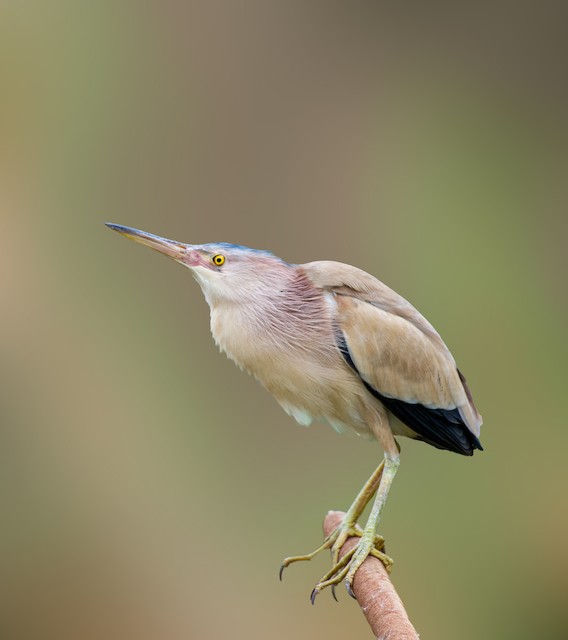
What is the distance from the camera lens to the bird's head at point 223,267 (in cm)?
105

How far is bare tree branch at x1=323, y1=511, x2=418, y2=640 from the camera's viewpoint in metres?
0.91

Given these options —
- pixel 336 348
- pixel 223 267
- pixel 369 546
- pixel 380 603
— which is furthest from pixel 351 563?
pixel 223 267

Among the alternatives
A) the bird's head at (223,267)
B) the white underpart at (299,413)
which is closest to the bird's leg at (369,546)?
the white underpart at (299,413)

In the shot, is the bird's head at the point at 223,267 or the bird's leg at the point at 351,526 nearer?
the bird's head at the point at 223,267

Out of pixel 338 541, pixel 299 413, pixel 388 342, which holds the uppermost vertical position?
pixel 388 342

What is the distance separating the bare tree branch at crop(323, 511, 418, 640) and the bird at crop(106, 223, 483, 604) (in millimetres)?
19

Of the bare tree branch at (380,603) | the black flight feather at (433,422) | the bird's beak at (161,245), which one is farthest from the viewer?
the black flight feather at (433,422)

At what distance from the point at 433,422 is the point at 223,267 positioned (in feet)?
1.05

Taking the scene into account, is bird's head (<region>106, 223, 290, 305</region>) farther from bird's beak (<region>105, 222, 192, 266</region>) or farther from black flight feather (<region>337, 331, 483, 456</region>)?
black flight feather (<region>337, 331, 483, 456</region>)

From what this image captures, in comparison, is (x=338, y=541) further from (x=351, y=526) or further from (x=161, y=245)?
(x=161, y=245)

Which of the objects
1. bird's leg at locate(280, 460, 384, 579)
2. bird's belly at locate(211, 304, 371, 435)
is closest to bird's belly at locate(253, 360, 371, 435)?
bird's belly at locate(211, 304, 371, 435)

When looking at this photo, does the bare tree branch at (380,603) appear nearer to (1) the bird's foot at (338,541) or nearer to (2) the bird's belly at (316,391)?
(1) the bird's foot at (338,541)

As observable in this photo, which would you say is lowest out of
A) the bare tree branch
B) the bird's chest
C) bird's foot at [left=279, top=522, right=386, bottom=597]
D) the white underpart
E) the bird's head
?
bird's foot at [left=279, top=522, right=386, bottom=597]

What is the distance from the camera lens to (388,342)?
44.0 inches
